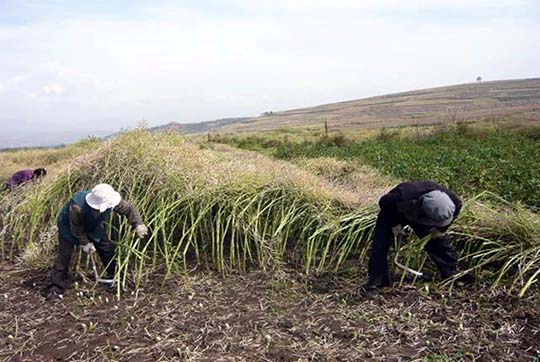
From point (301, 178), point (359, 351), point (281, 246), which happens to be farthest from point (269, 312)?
point (301, 178)

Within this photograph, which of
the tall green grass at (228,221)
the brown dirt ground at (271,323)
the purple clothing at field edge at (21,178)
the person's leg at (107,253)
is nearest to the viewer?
the brown dirt ground at (271,323)

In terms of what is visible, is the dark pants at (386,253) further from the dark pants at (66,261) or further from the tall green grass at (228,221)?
the dark pants at (66,261)

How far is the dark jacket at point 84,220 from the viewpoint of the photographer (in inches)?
196

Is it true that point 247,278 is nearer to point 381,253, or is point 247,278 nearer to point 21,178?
point 381,253

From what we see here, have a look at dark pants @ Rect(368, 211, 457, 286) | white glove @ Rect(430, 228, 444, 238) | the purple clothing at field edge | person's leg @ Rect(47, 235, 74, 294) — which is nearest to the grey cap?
white glove @ Rect(430, 228, 444, 238)

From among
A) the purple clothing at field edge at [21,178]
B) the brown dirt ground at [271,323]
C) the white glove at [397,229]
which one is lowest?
the brown dirt ground at [271,323]

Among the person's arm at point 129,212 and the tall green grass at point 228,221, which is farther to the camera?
the person's arm at point 129,212

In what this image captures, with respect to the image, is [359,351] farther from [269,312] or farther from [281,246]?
[281,246]

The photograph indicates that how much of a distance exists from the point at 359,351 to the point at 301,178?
2905 mm

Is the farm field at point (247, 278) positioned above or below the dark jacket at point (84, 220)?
below

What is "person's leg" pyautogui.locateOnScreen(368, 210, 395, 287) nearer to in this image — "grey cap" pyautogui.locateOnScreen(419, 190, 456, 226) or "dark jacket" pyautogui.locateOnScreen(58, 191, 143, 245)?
"grey cap" pyautogui.locateOnScreen(419, 190, 456, 226)

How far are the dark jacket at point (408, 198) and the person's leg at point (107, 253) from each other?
111 inches

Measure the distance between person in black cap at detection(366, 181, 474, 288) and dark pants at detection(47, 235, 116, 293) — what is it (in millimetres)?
2672

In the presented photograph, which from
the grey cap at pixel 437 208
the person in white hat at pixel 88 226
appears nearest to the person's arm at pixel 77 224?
the person in white hat at pixel 88 226
